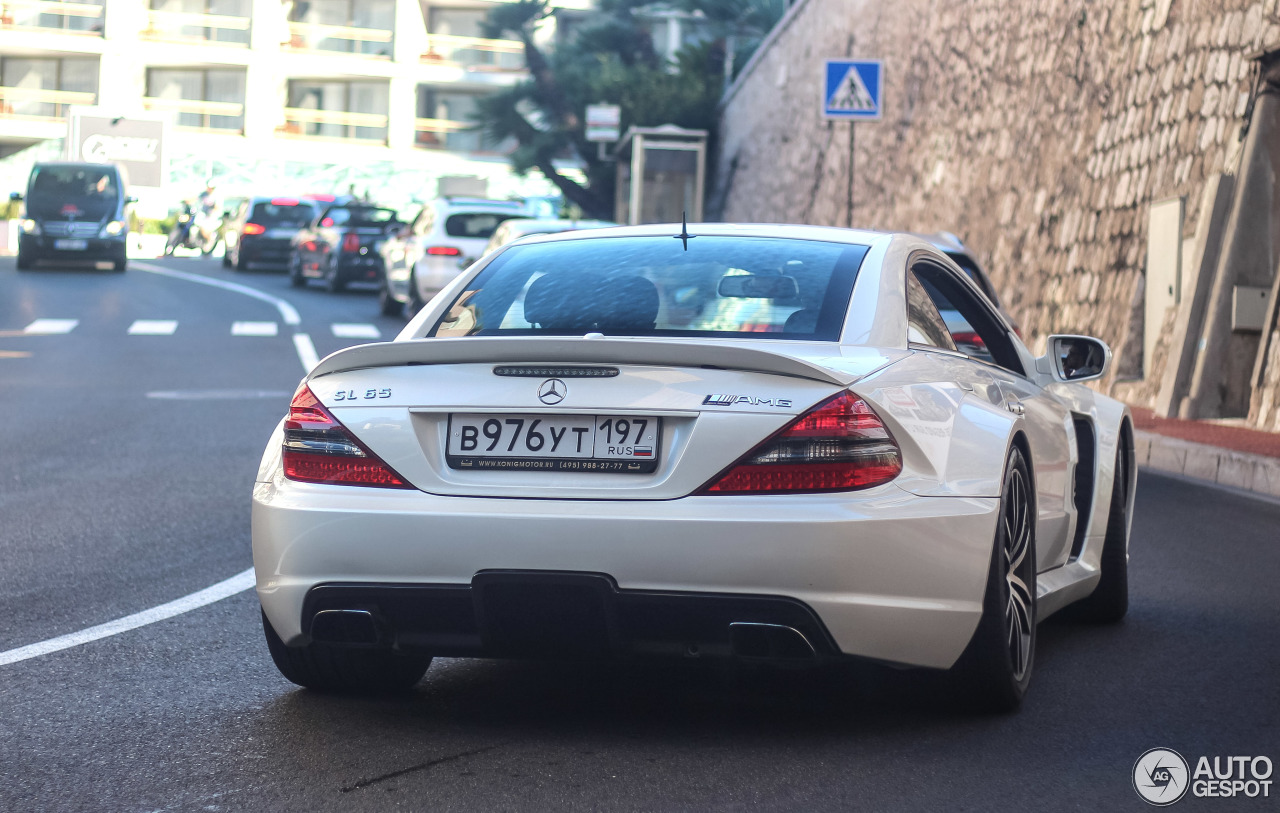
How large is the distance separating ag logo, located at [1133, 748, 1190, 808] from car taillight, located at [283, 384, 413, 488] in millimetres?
1873

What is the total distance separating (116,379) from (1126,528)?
1242cm

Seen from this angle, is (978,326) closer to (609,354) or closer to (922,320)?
(922,320)

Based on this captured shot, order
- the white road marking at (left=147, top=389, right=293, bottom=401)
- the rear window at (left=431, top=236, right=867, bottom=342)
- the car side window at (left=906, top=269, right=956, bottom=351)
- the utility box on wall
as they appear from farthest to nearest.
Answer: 1. the utility box on wall
2. the white road marking at (left=147, top=389, right=293, bottom=401)
3. the car side window at (left=906, top=269, right=956, bottom=351)
4. the rear window at (left=431, top=236, right=867, bottom=342)

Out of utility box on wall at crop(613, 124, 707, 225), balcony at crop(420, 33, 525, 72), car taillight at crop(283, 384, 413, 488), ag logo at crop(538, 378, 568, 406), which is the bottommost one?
car taillight at crop(283, 384, 413, 488)

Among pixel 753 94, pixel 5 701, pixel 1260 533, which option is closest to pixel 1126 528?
pixel 1260 533

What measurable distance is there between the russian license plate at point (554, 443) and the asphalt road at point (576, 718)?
710 mm

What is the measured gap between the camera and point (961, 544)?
14.4ft

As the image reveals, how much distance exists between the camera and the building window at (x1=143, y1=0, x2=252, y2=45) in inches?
2771

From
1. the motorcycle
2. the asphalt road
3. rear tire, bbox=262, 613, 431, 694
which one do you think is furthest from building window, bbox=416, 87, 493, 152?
rear tire, bbox=262, 613, 431, 694

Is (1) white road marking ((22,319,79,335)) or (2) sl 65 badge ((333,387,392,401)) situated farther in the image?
(1) white road marking ((22,319,79,335))

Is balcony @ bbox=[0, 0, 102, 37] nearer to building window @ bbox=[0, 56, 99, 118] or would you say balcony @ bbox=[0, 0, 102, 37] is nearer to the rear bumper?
building window @ bbox=[0, 56, 99, 118]

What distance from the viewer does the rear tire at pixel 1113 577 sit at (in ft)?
20.6

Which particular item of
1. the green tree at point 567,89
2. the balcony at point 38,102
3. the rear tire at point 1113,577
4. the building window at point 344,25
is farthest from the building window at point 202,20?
the rear tire at point 1113,577

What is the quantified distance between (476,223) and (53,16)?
171ft
